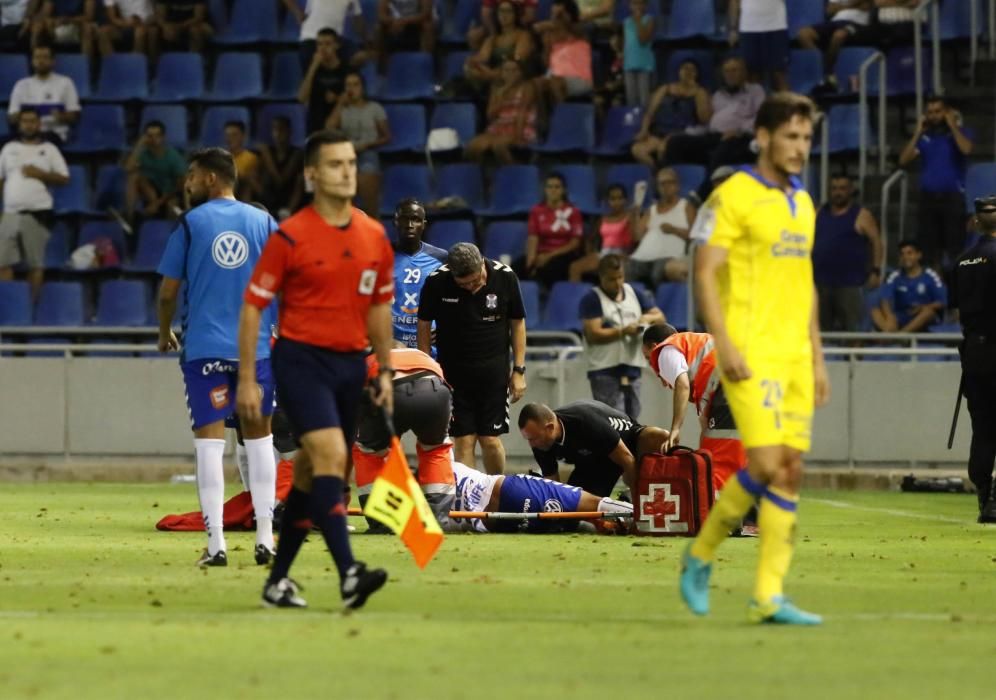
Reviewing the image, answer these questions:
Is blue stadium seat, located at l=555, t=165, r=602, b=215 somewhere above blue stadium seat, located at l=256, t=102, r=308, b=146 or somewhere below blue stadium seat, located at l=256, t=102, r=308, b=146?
below

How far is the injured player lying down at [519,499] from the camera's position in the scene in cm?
1430

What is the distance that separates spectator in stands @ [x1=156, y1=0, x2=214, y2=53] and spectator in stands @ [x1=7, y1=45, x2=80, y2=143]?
1799mm

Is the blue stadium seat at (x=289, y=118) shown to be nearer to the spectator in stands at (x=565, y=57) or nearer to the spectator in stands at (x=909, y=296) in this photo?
the spectator in stands at (x=565, y=57)

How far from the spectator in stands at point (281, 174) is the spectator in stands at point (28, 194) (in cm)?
254

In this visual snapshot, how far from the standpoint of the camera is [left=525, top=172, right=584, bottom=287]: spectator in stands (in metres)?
23.1

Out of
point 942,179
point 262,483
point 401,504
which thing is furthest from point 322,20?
point 401,504

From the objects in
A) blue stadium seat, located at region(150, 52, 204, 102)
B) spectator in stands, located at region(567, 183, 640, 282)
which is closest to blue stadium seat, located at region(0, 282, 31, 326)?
blue stadium seat, located at region(150, 52, 204, 102)

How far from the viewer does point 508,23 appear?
24.8m

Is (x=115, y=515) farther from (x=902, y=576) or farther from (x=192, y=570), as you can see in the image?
(x=902, y=576)

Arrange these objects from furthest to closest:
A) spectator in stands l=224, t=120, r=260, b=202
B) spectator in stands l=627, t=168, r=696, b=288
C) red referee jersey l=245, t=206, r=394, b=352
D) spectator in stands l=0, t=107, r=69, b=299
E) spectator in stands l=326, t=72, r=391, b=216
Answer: spectator in stands l=326, t=72, r=391, b=216 → spectator in stands l=0, t=107, r=69, b=299 → spectator in stands l=224, t=120, r=260, b=202 → spectator in stands l=627, t=168, r=696, b=288 → red referee jersey l=245, t=206, r=394, b=352

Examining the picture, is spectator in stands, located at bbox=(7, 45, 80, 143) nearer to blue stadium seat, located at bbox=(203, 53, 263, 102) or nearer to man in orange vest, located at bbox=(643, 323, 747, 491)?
blue stadium seat, located at bbox=(203, 53, 263, 102)

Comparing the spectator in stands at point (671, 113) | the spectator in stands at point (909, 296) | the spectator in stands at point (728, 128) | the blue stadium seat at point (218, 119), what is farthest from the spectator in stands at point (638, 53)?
the blue stadium seat at point (218, 119)

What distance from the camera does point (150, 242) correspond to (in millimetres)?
24688

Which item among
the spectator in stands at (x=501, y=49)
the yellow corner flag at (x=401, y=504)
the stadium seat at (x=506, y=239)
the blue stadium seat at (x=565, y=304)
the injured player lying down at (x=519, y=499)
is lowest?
the injured player lying down at (x=519, y=499)
